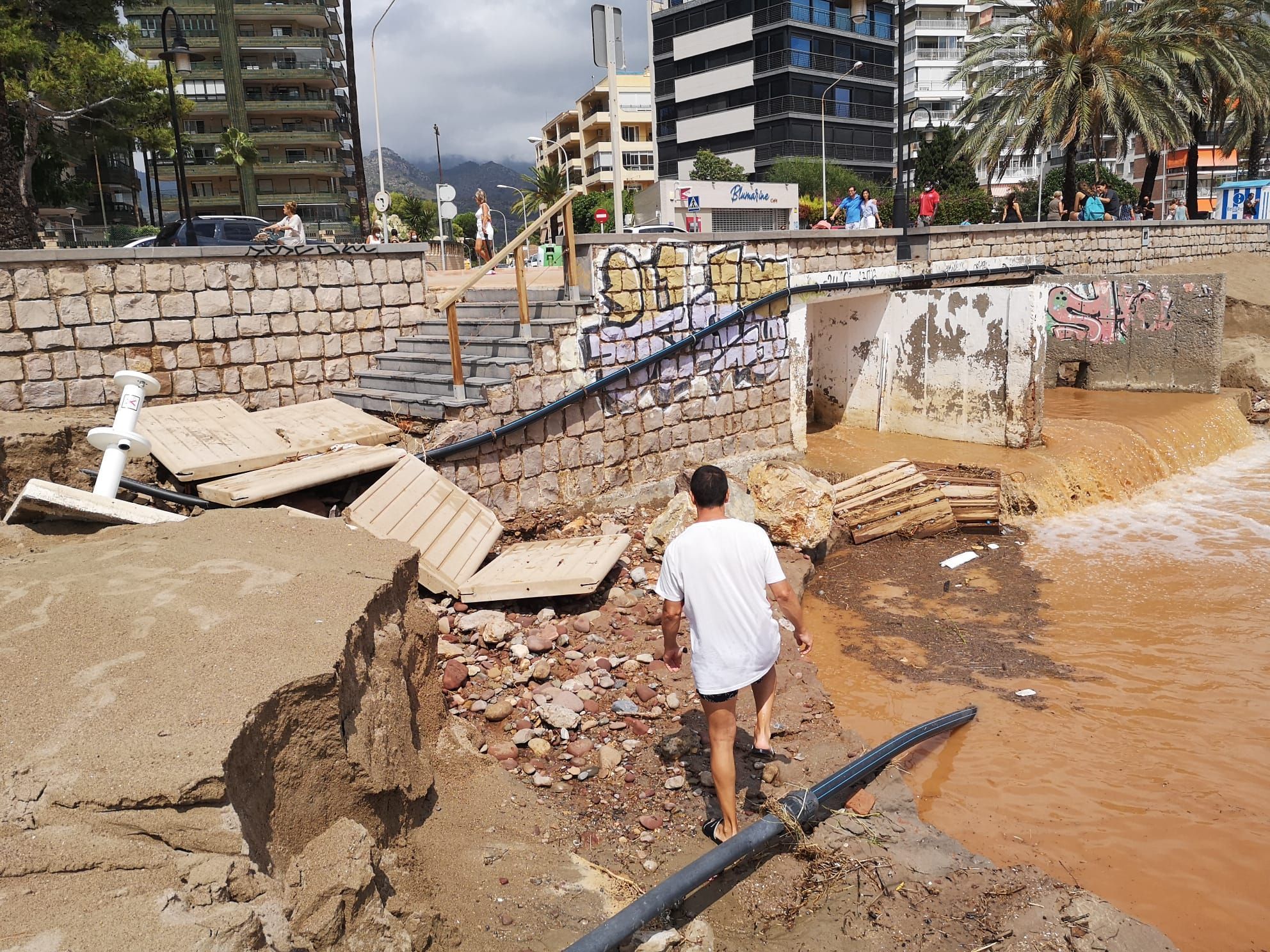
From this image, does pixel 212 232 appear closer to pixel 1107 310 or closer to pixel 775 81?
pixel 1107 310

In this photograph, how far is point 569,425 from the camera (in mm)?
8703

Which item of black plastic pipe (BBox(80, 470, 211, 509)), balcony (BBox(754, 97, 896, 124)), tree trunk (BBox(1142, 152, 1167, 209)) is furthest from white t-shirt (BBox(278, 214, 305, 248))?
balcony (BBox(754, 97, 896, 124))

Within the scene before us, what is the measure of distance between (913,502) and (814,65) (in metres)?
50.7

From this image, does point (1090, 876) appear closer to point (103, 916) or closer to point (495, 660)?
point (495, 660)

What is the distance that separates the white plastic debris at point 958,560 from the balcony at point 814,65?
49.1 m

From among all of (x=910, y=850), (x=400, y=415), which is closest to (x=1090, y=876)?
(x=910, y=850)

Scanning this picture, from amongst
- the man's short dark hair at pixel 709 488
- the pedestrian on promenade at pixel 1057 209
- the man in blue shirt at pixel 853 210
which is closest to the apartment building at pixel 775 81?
the pedestrian on promenade at pixel 1057 209

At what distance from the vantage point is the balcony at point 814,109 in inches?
2021

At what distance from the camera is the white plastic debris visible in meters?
8.98

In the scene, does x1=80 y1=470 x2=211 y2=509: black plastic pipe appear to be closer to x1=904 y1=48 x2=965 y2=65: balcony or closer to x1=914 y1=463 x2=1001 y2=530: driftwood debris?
x1=914 y1=463 x2=1001 y2=530: driftwood debris

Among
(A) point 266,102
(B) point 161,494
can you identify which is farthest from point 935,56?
(B) point 161,494

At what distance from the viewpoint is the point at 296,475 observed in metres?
6.29

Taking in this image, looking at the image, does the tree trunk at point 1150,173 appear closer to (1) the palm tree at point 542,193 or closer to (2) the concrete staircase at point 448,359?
(2) the concrete staircase at point 448,359

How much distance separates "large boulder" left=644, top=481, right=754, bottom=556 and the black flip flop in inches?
146
